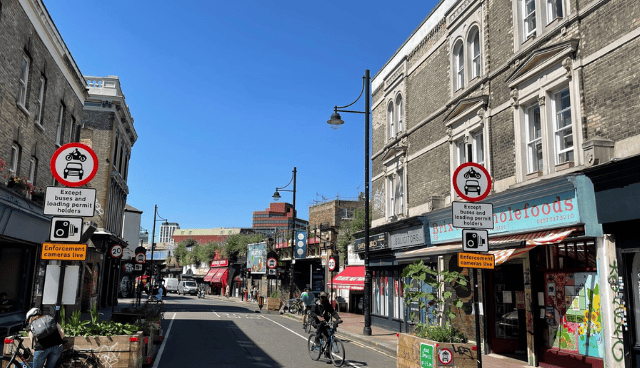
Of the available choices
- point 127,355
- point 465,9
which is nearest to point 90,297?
point 127,355

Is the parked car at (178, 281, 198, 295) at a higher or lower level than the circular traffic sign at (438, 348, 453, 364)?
lower

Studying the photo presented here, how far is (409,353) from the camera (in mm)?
10688

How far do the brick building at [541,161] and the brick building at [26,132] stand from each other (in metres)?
13.1

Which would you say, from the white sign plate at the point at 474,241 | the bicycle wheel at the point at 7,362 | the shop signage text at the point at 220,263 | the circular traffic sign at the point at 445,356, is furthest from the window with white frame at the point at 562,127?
the shop signage text at the point at 220,263

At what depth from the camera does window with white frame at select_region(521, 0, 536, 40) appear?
13.9m

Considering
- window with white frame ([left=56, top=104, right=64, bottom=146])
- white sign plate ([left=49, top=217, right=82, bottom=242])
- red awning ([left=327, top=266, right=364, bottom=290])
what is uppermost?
window with white frame ([left=56, top=104, right=64, bottom=146])

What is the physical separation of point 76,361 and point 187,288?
63183 millimetres

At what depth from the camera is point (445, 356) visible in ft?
31.2

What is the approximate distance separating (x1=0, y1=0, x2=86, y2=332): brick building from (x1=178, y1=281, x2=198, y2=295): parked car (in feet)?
163

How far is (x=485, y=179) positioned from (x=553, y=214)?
13.4ft

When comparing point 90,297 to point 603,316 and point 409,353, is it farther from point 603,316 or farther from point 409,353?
point 603,316

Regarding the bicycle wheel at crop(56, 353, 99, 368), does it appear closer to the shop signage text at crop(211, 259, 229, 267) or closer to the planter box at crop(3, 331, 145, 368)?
the planter box at crop(3, 331, 145, 368)

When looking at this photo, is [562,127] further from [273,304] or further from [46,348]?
[273,304]

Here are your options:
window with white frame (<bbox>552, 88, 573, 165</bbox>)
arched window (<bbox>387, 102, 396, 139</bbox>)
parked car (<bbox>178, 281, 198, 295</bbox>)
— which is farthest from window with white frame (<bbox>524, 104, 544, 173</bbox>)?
parked car (<bbox>178, 281, 198, 295</bbox>)
